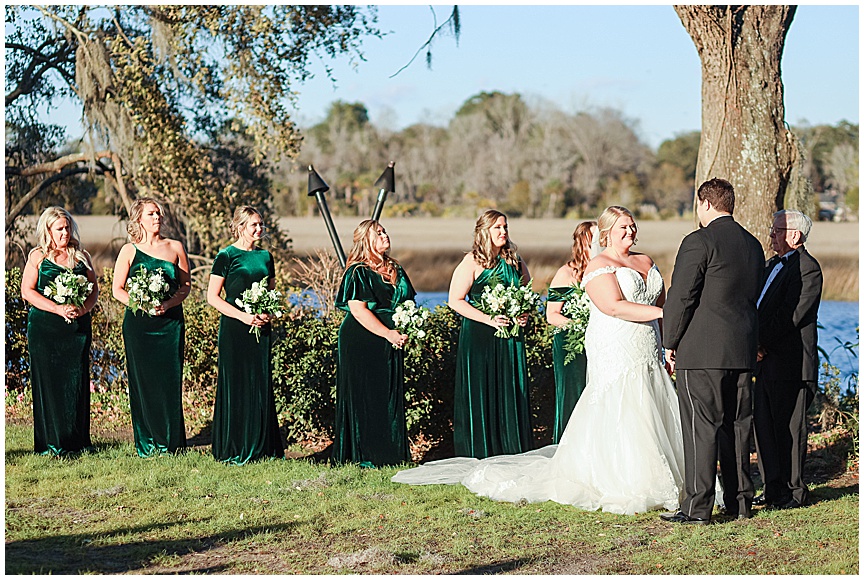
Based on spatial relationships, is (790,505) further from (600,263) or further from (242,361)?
(242,361)

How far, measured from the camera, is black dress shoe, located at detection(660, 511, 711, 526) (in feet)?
19.8

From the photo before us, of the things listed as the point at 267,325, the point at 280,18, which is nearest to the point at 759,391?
the point at 267,325

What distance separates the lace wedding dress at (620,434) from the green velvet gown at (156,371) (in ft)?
8.98

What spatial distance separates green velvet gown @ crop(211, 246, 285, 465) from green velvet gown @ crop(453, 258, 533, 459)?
5.12ft

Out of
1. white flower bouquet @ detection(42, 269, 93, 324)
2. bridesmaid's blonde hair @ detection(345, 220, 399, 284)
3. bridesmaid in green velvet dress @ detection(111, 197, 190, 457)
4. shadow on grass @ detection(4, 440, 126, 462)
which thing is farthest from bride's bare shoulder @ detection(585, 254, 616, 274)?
shadow on grass @ detection(4, 440, 126, 462)

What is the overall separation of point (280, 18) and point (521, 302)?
6.93 metres

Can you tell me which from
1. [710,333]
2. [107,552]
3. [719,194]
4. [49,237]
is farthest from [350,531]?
[49,237]

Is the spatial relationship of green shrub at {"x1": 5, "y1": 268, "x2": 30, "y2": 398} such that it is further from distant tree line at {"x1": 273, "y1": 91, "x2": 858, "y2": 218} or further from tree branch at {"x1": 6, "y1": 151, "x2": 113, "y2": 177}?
distant tree line at {"x1": 273, "y1": 91, "x2": 858, "y2": 218}

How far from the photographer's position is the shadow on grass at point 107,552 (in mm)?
5219

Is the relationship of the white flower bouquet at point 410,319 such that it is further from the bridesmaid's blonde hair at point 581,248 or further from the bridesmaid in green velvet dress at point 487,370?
the bridesmaid's blonde hair at point 581,248

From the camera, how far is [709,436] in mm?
5984

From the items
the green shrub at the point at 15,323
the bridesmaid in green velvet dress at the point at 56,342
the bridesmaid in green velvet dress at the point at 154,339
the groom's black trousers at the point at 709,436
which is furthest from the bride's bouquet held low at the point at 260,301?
the green shrub at the point at 15,323

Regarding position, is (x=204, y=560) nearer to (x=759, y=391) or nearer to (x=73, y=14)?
(x=759, y=391)

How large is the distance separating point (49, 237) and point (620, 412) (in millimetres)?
4698
